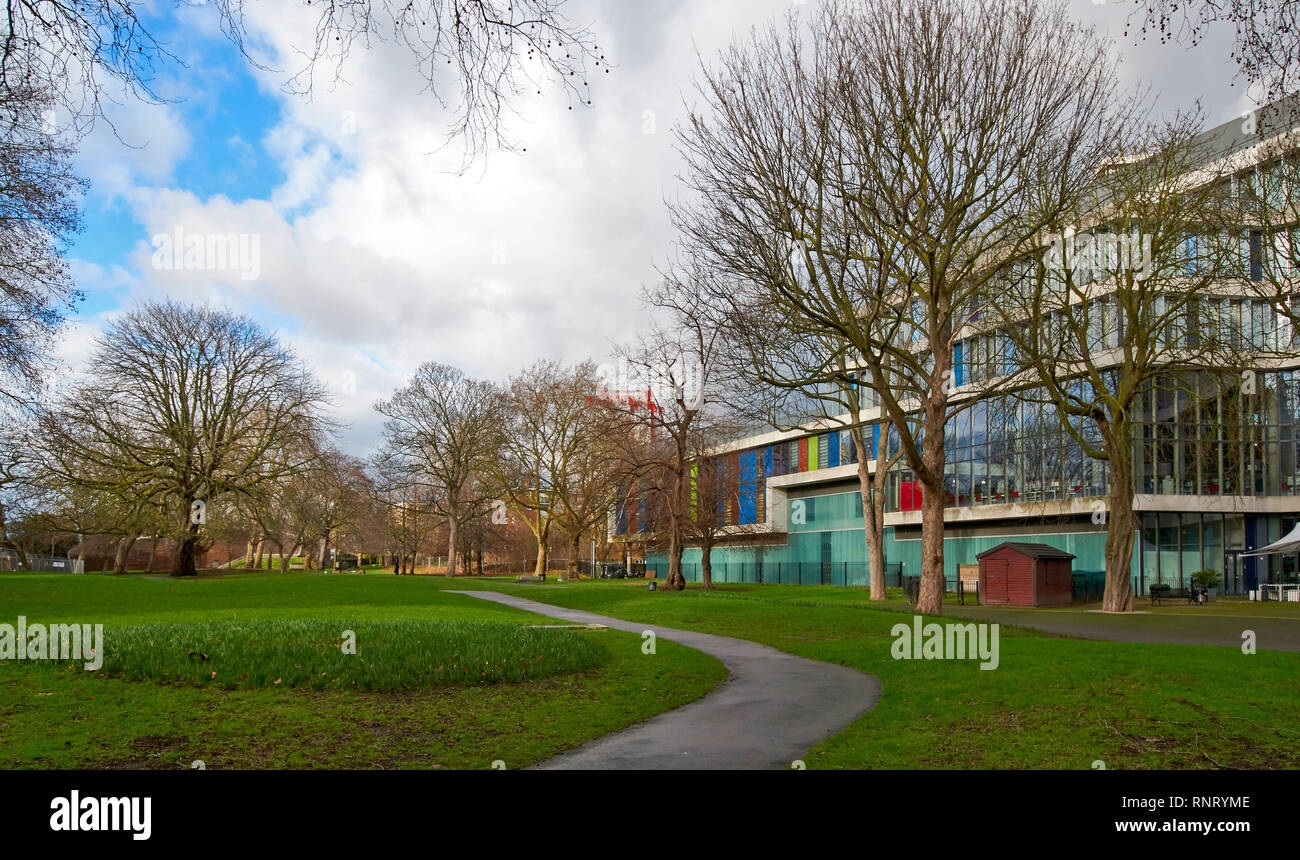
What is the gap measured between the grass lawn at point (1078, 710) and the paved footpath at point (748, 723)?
0.40 meters

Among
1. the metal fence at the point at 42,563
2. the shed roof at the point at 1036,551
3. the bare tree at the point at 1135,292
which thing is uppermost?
the bare tree at the point at 1135,292

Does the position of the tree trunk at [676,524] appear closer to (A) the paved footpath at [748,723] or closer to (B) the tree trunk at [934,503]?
(B) the tree trunk at [934,503]

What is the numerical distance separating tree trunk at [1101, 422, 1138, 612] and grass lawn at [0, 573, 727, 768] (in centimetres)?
1944

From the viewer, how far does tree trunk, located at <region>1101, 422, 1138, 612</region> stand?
2867cm

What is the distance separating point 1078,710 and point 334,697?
7.95 meters

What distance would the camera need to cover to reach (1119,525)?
29.3 m

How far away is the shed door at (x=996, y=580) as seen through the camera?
36094 mm

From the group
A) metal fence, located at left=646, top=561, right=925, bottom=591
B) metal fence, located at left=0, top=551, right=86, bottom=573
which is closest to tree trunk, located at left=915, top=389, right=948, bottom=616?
metal fence, located at left=646, top=561, right=925, bottom=591

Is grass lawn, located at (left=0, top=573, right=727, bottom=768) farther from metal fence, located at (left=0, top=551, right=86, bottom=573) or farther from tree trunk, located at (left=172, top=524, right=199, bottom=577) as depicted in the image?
metal fence, located at (left=0, top=551, right=86, bottom=573)

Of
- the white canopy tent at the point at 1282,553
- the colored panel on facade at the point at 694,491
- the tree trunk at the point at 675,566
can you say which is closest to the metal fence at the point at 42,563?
the tree trunk at the point at 675,566

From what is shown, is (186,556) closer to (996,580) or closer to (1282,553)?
(996,580)

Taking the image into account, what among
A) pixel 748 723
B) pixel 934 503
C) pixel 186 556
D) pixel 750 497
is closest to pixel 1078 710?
pixel 748 723
